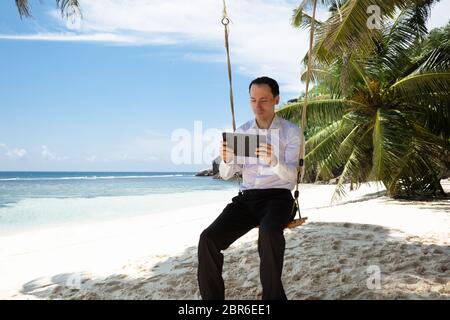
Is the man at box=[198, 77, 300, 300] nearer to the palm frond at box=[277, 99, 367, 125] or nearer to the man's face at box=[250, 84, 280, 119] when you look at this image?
the man's face at box=[250, 84, 280, 119]

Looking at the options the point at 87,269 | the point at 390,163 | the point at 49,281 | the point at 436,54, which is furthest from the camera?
the point at 436,54

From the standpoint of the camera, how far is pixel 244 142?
3.30 meters

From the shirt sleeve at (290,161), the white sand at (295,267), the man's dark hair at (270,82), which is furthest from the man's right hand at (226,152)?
the white sand at (295,267)

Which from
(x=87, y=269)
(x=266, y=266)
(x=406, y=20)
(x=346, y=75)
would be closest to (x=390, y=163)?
(x=346, y=75)

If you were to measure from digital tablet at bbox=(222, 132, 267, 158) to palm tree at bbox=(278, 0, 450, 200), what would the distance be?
684 centimetres

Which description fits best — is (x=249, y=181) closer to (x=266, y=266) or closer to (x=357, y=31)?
(x=266, y=266)

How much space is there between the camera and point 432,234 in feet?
20.0

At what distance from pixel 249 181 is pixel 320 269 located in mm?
1779

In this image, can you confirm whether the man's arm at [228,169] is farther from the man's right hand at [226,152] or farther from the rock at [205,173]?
the rock at [205,173]

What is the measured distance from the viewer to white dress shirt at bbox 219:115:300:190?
3.29 meters

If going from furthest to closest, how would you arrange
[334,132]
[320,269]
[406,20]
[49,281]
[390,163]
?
[334,132] → [406,20] → [390,163] → [49,281] → [320,269]

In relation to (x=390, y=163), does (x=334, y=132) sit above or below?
above

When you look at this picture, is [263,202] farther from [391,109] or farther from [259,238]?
[391,109]

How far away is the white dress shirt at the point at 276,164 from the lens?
3289 mm
